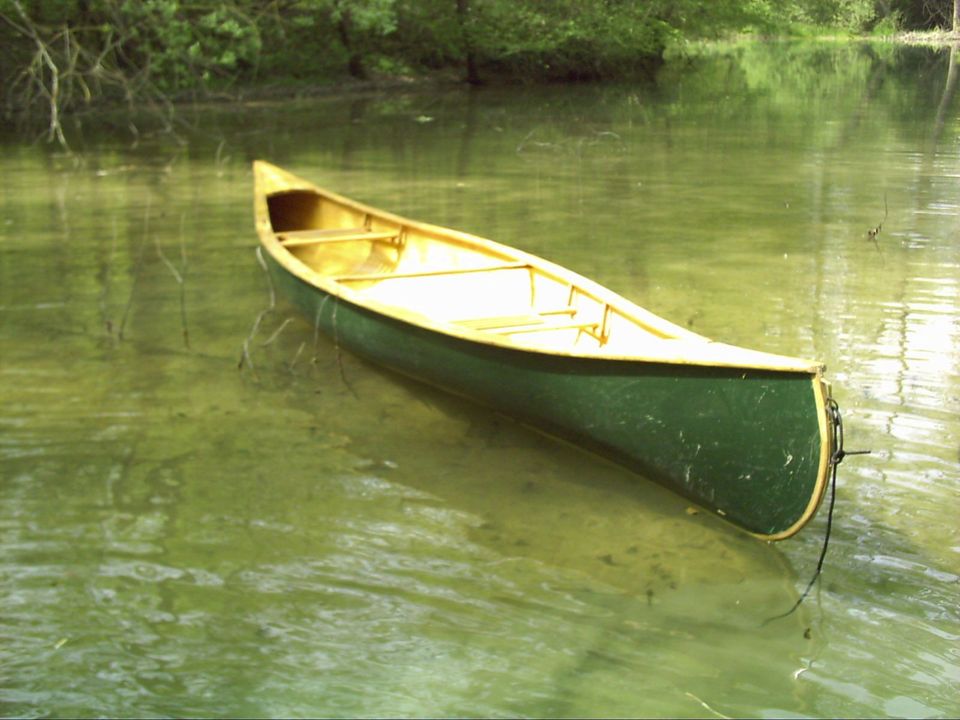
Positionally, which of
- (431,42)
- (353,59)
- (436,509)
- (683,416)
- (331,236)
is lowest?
(436,509)

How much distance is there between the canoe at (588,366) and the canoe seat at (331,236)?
1 centimetres

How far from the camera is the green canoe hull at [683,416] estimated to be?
3.38 meters

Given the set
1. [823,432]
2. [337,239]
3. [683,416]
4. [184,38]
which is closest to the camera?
[823,432]

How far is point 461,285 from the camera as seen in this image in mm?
6000

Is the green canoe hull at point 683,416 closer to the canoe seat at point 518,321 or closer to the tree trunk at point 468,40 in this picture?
the canoe seat at point 518,321

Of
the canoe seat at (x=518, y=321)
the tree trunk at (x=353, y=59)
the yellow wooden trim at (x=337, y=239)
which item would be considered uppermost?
the tree trunk at (x=353, y=59)

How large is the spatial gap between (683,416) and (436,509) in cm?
90

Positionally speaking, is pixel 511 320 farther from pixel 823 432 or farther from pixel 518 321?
pixel 823 432

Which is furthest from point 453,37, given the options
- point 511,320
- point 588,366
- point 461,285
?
point 588,366

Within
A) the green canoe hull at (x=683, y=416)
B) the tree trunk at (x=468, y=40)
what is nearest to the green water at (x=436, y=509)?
the green canoe hull at (x=683, y=416)

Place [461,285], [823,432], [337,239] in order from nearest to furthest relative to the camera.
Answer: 1. [823,432]
2. [461,285]
3. [337,239]

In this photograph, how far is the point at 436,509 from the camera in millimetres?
3986

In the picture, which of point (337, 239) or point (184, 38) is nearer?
point (337, 239)

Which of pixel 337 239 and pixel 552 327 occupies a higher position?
pixel 337 239
